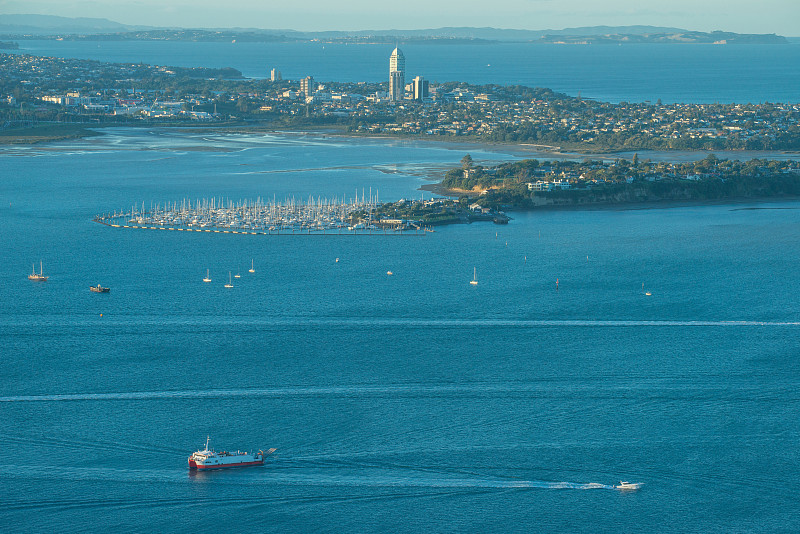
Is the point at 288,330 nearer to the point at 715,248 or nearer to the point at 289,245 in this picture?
the point at 289,245

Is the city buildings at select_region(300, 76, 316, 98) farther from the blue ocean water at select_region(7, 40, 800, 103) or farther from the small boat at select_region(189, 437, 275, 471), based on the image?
the small boat at select_region(189, 437, 275, 471)

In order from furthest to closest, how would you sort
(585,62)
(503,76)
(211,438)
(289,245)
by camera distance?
(585,62) < (503,76) < (289,245) < (211,438)

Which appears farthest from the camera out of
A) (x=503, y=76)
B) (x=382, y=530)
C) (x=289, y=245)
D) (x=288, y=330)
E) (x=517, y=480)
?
(x=503, y=76)

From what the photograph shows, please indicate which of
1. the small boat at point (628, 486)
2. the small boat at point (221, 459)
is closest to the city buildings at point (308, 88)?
the small boat at point (221, 459)

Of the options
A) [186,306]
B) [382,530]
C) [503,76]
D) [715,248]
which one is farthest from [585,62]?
[382,530]

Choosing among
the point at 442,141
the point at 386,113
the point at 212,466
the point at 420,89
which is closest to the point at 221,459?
the point at 212,466

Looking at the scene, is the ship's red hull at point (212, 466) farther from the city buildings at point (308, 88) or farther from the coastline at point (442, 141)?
the city buildings at point (308, 88)

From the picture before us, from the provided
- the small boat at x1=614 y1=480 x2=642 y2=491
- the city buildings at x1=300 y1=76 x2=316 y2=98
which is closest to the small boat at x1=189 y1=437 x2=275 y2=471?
the small boat at x1=614 y1=480 x2=642 y2=491
